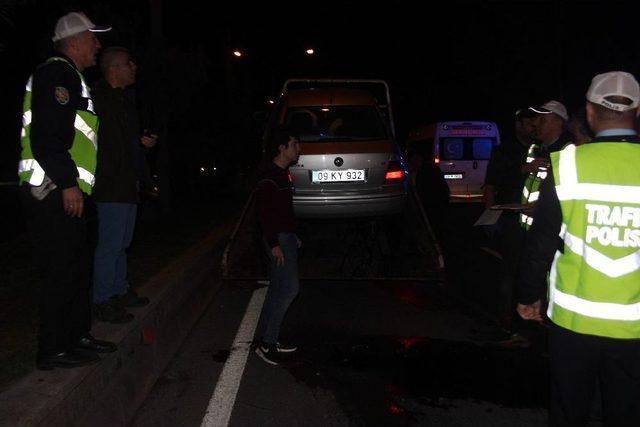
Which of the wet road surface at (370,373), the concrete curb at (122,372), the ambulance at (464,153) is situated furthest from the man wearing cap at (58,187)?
the ambulance at (464,153)

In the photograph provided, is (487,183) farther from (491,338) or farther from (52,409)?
(52,409)

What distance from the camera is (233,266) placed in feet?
24.2

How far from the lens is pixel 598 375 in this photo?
2822mm

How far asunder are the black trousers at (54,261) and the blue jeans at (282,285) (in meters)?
1.68

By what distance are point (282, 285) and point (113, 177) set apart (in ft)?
4.98

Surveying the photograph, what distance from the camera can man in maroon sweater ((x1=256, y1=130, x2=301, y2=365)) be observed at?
5.15 m

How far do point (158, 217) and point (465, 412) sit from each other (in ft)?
34.1

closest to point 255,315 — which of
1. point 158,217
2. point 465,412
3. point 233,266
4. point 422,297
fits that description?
point 233,266

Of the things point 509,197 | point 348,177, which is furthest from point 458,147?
point 509,197

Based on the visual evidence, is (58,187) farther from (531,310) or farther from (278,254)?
(531,310)

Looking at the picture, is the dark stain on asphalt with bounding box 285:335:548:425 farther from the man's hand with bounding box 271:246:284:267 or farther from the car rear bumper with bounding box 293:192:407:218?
the car rear bumper with bounding box 293:192:407:218

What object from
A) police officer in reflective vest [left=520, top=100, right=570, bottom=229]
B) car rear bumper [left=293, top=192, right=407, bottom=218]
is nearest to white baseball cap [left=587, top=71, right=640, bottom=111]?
police officer in reflective vest [left=520, top=100, right=570, bottom=229]

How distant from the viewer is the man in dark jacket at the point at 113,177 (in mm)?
4844

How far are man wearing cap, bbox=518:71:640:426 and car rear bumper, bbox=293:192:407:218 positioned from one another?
504cm
